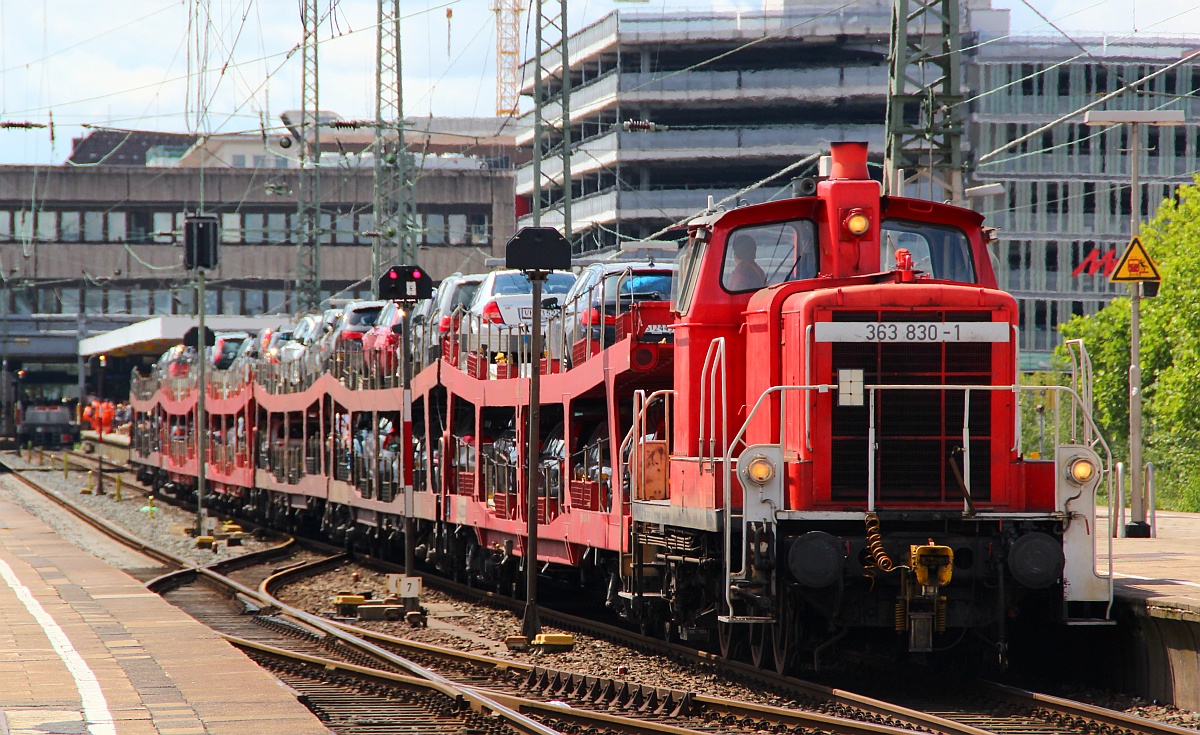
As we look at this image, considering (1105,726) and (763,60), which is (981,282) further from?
(763,60)

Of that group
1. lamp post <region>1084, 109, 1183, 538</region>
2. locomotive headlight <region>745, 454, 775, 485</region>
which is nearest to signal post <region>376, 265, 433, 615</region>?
locomotive headlight <region>745, 454, 775, 485</region>

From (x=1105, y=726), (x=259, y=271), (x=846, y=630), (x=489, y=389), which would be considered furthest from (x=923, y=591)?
(x=259, y=271)

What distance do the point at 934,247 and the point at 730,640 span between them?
3483 mm

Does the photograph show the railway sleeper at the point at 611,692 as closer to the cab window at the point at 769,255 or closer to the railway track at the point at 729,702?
the railway track at the point at 729,702

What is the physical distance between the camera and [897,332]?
1100 centimetres

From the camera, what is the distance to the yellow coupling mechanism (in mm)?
10648

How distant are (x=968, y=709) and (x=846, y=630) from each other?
38.7 inches

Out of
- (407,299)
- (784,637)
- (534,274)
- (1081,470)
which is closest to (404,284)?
(407,299)

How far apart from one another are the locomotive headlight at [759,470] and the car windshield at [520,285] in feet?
34.2

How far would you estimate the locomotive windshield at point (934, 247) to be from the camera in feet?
40.4

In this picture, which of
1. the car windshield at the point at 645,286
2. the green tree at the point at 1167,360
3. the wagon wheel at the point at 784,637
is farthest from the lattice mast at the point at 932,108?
the green tree at the point at 1167,360

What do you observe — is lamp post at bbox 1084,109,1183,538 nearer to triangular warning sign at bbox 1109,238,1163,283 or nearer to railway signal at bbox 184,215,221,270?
triangular warning sign at bbox 1109,238,1163,283

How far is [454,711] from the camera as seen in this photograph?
1116cm

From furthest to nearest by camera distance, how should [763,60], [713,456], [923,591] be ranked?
1. [763,60]
2. [713,456]
3. [923,591]
